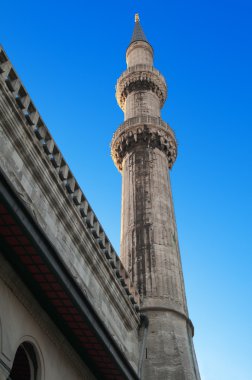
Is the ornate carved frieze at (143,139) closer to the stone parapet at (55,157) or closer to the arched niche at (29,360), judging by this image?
the stone parapet at (55,157)

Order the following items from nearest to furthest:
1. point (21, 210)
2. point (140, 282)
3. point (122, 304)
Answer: point (21, 210) → point (122, 304) → point (140, 282)

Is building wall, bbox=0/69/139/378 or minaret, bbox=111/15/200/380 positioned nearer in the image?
building wall, bbox=0/69/139/378

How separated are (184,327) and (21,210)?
11.4 meters

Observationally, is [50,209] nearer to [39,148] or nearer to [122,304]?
[39,148]

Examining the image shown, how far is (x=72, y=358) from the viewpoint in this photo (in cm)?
A: 1094

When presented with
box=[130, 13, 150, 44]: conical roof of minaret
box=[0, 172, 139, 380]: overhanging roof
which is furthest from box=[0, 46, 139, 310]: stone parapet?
box=[130, 13, 150, 44]: conical roof of minaret

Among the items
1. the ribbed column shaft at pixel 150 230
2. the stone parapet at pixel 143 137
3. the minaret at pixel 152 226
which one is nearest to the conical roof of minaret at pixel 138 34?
the minaret at pixel 152 226

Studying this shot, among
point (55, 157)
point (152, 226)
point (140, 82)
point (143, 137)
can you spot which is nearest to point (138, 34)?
point (140, 82)

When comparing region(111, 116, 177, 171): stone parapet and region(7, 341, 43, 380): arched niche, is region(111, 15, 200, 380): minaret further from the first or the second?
region(7, 341, 43, 380): arched niche

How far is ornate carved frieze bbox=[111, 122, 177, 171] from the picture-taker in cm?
2472

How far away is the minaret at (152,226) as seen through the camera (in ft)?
54.0

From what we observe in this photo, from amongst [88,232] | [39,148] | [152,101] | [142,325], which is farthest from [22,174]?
[152,101]

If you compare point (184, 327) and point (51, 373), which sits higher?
point (184, 327)

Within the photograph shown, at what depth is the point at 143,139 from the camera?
24703mm
